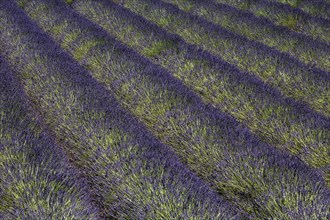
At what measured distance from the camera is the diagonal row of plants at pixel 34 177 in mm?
1976

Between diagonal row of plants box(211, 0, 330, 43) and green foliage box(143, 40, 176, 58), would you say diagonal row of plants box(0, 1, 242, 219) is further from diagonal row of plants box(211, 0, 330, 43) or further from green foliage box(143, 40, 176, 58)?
diagonal row of plants box(211, 0, 330, 43)

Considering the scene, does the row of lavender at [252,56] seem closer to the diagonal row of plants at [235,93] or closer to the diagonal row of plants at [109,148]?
the diagonal row of plants at [235,93]

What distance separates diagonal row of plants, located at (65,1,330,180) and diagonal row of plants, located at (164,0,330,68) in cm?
79

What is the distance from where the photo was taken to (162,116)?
2.93m

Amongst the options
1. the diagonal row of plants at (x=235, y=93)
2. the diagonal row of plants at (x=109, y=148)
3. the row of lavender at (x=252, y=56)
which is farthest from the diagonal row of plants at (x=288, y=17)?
the diagonal row of plants at (x=109, y=148)

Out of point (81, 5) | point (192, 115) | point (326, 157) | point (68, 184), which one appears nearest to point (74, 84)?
point (192, 115)

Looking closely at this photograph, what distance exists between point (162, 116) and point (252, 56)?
1320 mm

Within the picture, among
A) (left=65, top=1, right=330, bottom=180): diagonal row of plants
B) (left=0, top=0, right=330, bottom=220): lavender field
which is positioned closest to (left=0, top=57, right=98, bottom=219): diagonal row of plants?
(left=0, top=0, right=330, bottom=220): lavender field

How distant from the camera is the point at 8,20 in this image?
4379 mm

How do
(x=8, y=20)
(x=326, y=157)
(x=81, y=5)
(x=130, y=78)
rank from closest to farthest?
(x=326, y=157) < (x=130, y=78) < (x=8, y=20) < (x=81, y=5)

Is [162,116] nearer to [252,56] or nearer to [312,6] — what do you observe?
[252,56]

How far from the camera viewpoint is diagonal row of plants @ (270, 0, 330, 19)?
5.13 m

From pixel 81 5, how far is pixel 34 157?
10.5 ft

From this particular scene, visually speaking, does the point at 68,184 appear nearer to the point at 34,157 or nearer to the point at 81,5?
the point at 34,157
